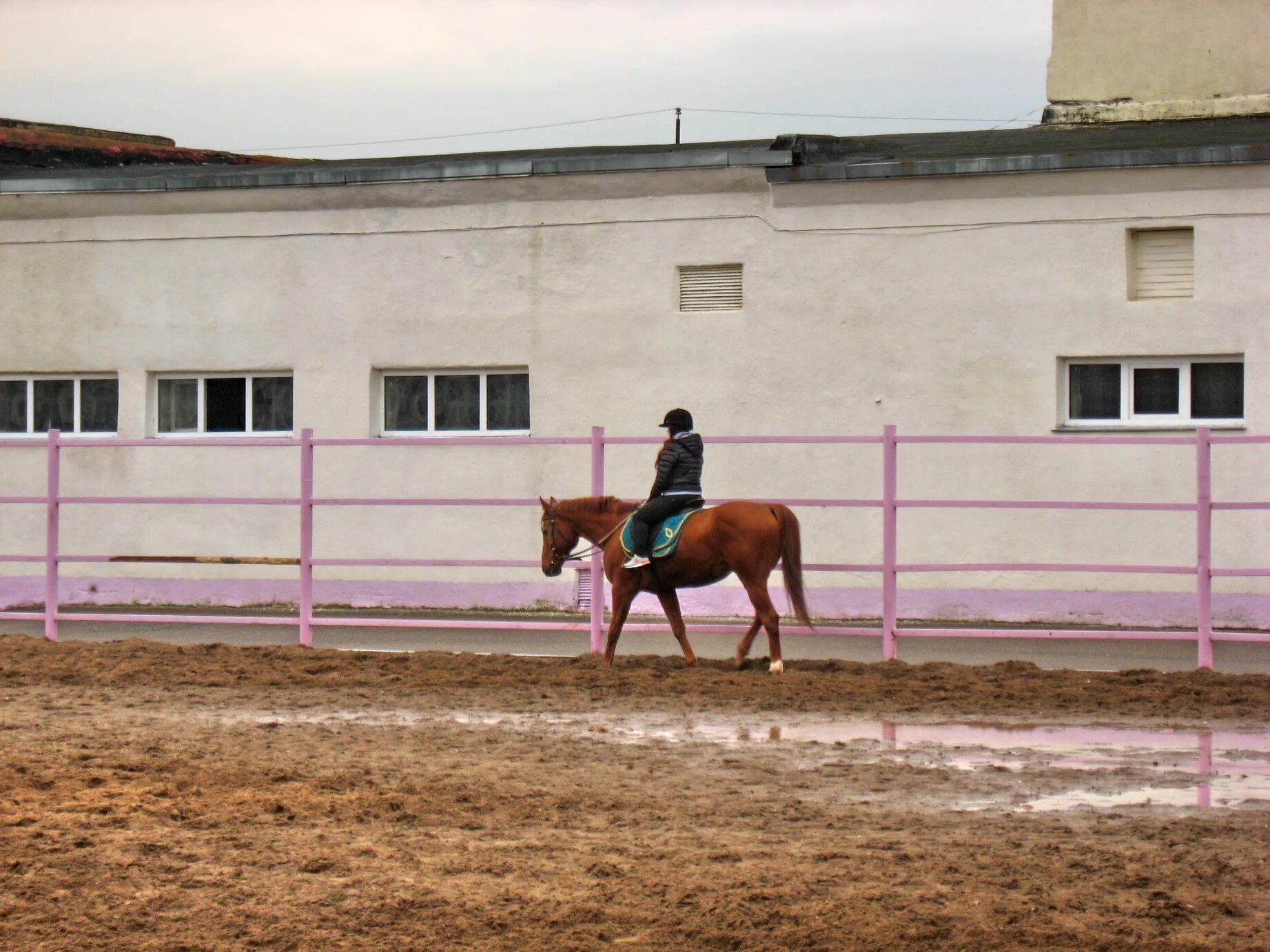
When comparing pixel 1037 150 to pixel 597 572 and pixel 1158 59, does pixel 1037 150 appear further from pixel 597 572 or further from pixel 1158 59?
pixel 597 572

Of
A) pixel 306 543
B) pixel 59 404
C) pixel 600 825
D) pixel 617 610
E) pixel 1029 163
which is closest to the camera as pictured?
pixel 600 825

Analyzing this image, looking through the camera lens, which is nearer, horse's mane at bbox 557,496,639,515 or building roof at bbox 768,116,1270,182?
horse's mane at bbox 557,496,639,515

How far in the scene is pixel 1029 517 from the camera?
1675 centimetres

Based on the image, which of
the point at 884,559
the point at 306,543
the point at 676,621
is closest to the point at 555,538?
the point at 676,621

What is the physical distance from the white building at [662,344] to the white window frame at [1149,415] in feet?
0.12

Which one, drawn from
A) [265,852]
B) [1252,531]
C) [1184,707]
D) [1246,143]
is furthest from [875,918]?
[1246,143]

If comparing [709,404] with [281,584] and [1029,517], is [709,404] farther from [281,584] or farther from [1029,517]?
[281,584]

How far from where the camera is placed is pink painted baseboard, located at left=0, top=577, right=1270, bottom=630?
1622 centimetres

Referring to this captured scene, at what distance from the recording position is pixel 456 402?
19.1 m

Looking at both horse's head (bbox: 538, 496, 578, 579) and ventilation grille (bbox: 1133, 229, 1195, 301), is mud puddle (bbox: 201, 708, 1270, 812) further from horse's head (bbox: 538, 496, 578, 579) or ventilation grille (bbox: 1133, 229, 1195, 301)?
ventilation grille (bbox: 1133, 229, 1195, 301)

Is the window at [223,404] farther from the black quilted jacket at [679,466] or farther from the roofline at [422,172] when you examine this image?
the black quilted jacket at [679,466]

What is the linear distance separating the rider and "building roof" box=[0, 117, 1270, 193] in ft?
18.7

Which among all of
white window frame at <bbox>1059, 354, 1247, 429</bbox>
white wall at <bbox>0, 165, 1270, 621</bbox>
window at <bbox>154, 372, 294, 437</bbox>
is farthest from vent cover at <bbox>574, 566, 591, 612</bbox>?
white window frame at <bbox>1059, 354, 1247, 429</bbox>

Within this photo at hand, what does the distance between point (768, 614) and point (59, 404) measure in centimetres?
1139
